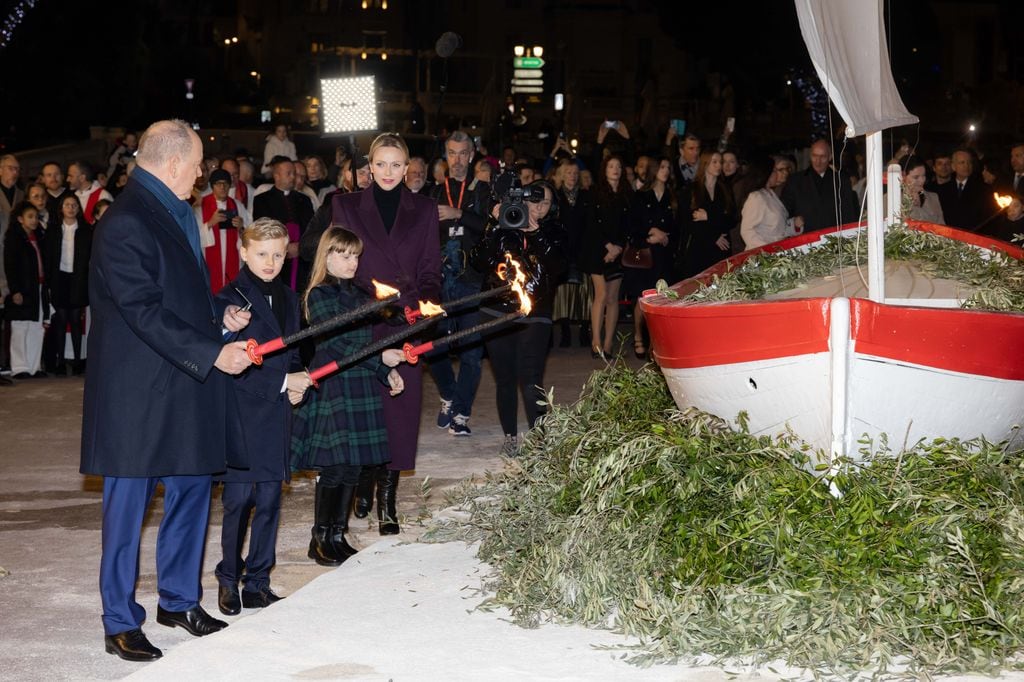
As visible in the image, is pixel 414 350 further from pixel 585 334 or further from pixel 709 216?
pixel 585 334

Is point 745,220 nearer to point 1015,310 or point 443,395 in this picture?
point 443,395

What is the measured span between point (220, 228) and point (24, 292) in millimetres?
2013

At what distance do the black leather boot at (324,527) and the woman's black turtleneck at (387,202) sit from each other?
5.06 ft

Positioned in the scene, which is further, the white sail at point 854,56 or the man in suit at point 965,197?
the man in suit at point 965,197

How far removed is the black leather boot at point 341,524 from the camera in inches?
275

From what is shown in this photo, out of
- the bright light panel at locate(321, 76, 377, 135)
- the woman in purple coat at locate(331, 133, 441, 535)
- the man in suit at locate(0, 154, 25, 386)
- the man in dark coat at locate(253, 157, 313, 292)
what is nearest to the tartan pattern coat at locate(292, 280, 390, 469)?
the woman in purple coat at locate(331, 133, 441, 535)

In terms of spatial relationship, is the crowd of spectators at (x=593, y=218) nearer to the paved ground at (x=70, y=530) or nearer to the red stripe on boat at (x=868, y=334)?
the paved ground at (x=70, y=530)

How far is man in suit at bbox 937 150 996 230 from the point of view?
548 inches

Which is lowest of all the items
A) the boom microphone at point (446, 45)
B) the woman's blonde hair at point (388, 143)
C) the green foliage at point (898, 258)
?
the green foliage at point (898, 258)

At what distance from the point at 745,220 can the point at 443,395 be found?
3759 mm

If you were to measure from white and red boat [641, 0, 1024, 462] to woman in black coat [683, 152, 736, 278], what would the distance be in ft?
24.5

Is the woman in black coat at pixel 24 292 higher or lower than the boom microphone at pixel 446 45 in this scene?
lower

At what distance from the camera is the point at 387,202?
297 inches

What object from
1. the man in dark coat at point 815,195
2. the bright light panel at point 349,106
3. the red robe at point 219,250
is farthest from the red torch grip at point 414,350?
the red robe at point 219,250
